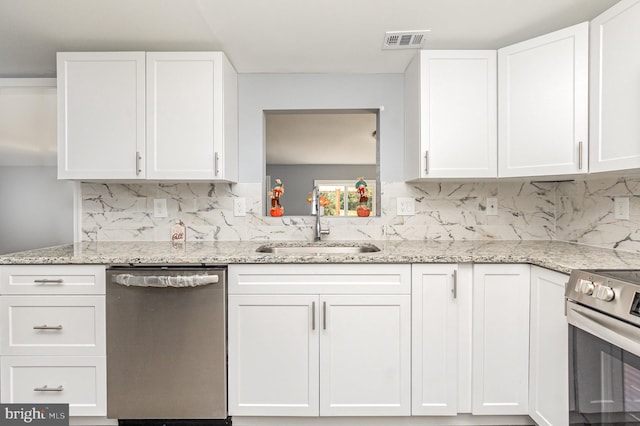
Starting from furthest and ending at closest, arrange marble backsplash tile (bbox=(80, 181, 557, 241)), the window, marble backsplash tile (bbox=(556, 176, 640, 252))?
1. the window
2. marble backsplash tile (bbox=(80, 181, 557, 241))
3. marble backsplash tile (bbox=(556, 176, 640, 252))

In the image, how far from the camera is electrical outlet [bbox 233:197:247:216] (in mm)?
2389

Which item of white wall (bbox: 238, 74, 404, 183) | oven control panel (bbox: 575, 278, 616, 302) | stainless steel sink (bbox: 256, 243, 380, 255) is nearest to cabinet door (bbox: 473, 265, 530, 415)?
oven control panel (bbox: 575, 278, 616, 302)

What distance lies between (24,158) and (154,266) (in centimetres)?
144

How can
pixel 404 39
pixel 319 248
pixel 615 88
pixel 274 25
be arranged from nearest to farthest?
1. pixel 615 88
2. pixel 274 25
3. pixel 404 39
4. pixel 319 248

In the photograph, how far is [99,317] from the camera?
171 cm

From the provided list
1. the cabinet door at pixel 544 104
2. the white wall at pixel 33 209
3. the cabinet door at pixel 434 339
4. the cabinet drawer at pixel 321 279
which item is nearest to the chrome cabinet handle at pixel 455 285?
the cabinet door at pixel 434 339

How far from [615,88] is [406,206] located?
1218mm

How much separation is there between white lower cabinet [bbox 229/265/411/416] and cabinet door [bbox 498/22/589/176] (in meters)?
0.93

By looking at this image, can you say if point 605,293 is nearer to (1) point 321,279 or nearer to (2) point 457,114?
(1) point 321,279

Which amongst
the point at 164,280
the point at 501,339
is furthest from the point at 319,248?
the point at 501,339

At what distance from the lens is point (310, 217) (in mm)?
2400

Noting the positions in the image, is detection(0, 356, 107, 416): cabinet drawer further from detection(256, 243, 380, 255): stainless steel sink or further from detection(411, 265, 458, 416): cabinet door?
detection(411, 265, 458, 416): cabinet door

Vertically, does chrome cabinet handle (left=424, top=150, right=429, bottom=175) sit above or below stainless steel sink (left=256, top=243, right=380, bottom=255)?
above

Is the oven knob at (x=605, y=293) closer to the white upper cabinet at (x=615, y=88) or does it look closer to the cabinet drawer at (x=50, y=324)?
the white upper cabinet at (x=615, y=88)
